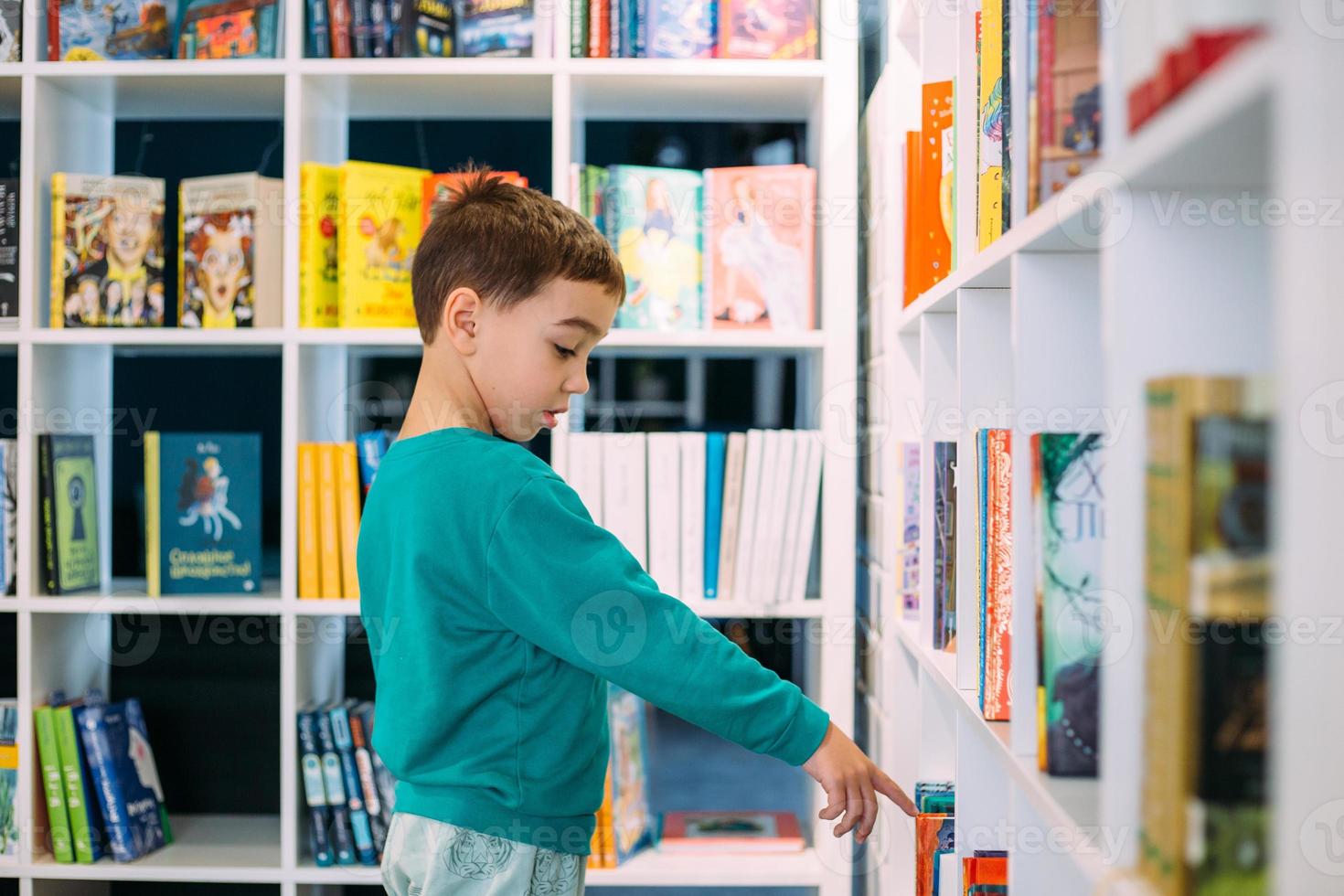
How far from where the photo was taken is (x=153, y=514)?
71.4 inches

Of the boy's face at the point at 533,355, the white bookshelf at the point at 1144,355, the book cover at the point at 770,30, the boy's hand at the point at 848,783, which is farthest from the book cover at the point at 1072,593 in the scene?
the book cover at the point at 770,30

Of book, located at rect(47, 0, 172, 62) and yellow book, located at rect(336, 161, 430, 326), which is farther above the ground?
book, located at rect(47, 0, 172, 62)

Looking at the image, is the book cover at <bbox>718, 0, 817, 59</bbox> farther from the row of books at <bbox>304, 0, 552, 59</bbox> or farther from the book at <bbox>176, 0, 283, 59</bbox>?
the book at <bbox>176, 0, 283, 59</bbox>

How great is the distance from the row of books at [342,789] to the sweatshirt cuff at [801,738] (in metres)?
0.92

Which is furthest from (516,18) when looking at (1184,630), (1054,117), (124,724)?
(1184,630)

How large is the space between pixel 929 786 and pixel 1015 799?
530 mm

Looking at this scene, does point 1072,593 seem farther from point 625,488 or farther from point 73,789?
point 73,789

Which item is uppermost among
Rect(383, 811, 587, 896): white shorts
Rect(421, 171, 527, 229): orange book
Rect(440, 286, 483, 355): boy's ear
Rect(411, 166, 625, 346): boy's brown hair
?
Rect(421, 171, 527, 229): orange book

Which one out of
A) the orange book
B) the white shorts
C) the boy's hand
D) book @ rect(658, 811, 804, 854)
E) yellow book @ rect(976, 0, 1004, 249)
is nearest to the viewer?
yellow book @ rect(976, 0, 1004, 249)

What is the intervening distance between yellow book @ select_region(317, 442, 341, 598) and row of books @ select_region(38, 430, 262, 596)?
121 millimetres

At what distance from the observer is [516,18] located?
180 centimetres

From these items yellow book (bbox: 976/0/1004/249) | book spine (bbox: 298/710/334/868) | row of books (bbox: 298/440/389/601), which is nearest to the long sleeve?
yellow book (bbox: 976/0/1004/249)

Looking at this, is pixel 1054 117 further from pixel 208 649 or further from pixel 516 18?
pixel 208 649

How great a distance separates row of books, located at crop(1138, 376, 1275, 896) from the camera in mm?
516
